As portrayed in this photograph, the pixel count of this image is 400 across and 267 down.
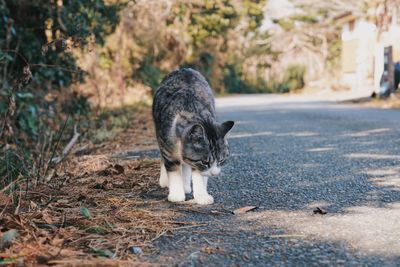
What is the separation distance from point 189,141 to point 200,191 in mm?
347

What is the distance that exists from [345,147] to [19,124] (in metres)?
4.09

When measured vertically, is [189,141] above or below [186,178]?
above

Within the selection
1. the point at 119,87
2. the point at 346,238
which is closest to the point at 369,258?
the point at 346,238

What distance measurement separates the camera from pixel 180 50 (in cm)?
1822

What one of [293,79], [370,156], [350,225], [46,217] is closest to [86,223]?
[46,217]

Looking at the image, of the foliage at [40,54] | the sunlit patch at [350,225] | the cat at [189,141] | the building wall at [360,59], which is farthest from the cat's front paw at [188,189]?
the building wall at [360,59]

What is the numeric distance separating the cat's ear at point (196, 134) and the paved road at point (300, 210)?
0.44 m

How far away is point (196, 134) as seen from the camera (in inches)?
136

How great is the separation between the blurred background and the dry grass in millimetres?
452

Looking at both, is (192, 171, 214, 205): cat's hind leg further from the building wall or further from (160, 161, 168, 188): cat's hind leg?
the building wall

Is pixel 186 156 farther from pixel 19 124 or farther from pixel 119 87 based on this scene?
pixel 119 87

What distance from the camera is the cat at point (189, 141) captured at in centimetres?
349

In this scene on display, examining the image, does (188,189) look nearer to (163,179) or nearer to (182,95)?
(163,179)

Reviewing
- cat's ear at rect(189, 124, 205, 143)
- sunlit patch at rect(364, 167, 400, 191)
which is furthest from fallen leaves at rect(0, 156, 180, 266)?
sunlit patch at rect(364, 167, 400, 191)
